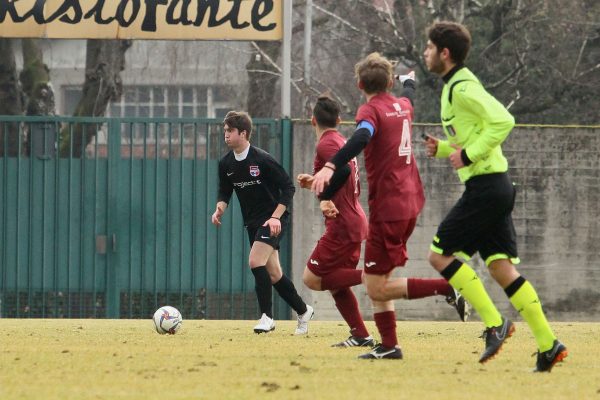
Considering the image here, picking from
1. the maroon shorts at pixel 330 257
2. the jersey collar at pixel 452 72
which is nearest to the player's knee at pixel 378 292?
the jersey collar at pixel 452 72

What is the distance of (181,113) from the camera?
47.7 meters

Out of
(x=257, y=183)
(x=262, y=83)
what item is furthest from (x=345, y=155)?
(x=262, y=83)

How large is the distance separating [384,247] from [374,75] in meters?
1.12

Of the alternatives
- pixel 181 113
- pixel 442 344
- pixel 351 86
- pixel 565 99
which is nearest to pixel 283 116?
pixel 442 344

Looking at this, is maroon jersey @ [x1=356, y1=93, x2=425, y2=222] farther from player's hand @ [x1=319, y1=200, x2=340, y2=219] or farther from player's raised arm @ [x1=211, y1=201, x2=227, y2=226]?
player's raised arm @ [x1=211, y1=201, x2=227, y2=226]

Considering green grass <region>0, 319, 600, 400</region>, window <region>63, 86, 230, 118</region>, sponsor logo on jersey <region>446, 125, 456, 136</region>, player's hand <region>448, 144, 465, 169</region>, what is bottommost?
green grass <region>0, 319, 600, 400</region>

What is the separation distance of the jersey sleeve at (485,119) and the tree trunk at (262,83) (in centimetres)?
2031

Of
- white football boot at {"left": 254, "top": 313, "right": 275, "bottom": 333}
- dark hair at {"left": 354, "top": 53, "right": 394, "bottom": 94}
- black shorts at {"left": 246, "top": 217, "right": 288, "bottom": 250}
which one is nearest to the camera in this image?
dark hair at {"left": 354, "top": 53, "right": 394, "bottom": 94}

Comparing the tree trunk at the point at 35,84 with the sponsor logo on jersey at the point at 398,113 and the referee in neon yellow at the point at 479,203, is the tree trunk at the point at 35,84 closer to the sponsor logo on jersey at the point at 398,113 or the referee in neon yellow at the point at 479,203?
the sponsor logo on jersey at the point at 398,113

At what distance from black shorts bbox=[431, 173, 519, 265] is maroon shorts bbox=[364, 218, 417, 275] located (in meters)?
0.54

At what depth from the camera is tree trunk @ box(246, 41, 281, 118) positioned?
2861cm

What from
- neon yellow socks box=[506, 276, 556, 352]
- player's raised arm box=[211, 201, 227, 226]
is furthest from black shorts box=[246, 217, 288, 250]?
neon yellow socks box=[506, 276, 556, 352]

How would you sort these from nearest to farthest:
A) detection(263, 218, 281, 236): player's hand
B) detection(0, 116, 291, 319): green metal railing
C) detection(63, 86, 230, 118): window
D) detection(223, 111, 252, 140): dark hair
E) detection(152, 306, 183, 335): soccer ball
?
Result: detection(152, 306, 183, 335): soccer ball < detection(263, 218, 281, 236): player's hand < detection(223, 111, 252, 140): dark hair < detection(0, 116, 291, 319): green metal railing < detection(63, 86, 230, 118): window

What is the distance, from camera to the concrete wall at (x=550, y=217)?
59.0 feet
